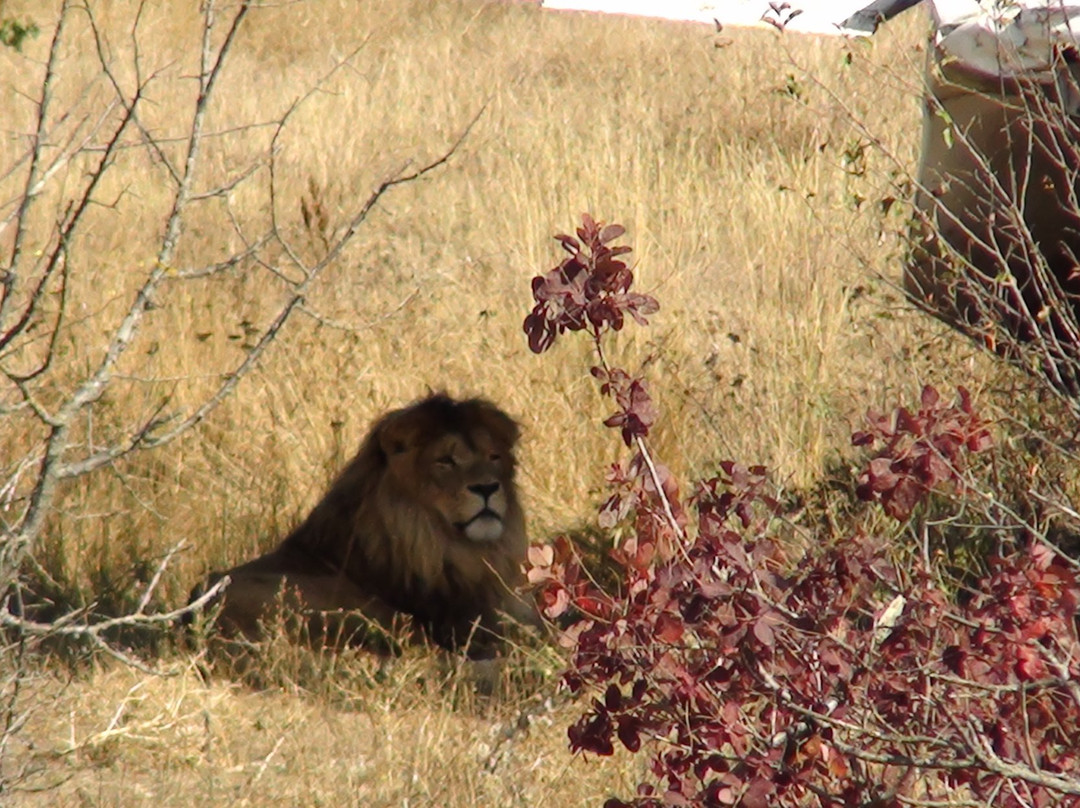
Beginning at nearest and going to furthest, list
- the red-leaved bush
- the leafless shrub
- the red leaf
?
the red-leaved bush
the red leaf
the leafless shrub

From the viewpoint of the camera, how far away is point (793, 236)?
358 inches

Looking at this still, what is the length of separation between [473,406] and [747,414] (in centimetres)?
141

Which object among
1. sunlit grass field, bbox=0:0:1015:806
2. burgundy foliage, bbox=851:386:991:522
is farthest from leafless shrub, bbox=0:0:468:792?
burgundy foliage, bbox=851:386:991:522

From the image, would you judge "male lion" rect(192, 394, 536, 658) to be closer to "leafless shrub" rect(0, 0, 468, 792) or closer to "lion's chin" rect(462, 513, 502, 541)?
"lion's chin" rect(462, 513, 502, 541)

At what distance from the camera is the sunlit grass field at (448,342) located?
15.9ft

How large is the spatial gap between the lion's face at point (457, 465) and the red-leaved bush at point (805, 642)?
234cm

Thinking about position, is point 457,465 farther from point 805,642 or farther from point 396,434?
point 805,642

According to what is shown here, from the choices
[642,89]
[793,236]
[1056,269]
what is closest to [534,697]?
[1056,269]

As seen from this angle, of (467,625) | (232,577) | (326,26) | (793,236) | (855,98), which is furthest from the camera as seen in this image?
(326,26)

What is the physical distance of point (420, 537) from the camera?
20.5 ft

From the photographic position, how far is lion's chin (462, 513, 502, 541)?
243 inches

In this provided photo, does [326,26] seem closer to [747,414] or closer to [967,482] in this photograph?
[747,414]

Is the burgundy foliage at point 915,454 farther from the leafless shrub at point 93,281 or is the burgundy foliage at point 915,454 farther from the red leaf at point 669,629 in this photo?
the leafless shrub at point 93,281

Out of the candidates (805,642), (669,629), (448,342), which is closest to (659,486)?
(669,629)
